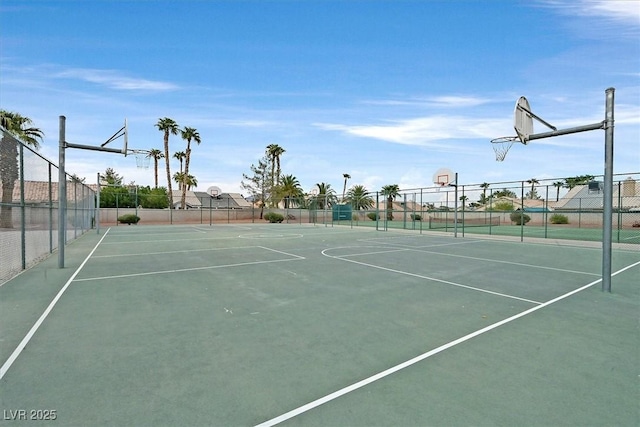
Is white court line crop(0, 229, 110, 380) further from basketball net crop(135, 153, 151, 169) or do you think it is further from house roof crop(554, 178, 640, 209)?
house roof crop(554, 178, 640, 209)

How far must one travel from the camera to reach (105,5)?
31.9 ft

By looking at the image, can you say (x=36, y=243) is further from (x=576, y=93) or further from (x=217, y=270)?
(x=576, y=93)

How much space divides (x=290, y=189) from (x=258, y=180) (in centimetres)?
529

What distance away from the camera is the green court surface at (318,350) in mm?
2453

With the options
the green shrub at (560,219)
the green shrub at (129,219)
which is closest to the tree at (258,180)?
the green shrub at (129,219)

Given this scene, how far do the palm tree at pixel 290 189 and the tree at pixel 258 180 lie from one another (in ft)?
7.41

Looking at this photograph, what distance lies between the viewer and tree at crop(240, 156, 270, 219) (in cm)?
4462

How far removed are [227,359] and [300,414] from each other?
46.6 inches

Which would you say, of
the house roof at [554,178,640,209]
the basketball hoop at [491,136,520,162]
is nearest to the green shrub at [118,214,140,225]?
the basketball hoop at [491,136,520,162]

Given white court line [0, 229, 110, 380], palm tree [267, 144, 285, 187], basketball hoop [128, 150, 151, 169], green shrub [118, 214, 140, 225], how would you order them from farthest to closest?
palm tree [267, 144, 285, 187]
green shrub [118, 214, 140, 225]
basketball hoop [128, 150, 151, 169]
white court line [0, 229, 110, 380]

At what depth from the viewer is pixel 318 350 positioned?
3.53m

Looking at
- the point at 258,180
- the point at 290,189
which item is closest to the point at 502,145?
the point at 258,180

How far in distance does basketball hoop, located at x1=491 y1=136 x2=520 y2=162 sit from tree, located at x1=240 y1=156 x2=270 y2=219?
37.1m

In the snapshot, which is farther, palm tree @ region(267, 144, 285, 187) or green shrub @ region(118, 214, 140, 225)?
palm tree @ region(267, 144, 285, 187)
